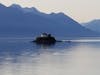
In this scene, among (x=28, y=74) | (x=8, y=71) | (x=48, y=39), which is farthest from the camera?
(x=48, y=39)

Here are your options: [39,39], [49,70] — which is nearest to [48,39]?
[39,39]

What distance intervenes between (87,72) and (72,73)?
2015 millimetres

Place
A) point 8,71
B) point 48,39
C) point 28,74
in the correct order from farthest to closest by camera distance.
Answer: point 48,39 < point 8,71 < point 28,74

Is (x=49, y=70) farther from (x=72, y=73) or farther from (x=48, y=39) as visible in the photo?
(x=48, y=39)

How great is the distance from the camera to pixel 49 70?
170ft

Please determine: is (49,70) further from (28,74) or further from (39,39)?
(39,39)

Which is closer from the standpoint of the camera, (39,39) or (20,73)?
(20,73)

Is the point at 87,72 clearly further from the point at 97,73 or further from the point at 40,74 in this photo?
the point at 40,74

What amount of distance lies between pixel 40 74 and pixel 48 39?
11144 centimetres

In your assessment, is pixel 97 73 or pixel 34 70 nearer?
pixel 97 73

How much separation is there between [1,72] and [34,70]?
474cm

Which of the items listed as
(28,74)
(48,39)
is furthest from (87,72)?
(48,39)

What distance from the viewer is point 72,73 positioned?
48.8 metres

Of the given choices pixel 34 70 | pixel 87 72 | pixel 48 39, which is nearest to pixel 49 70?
pixel 34 70
